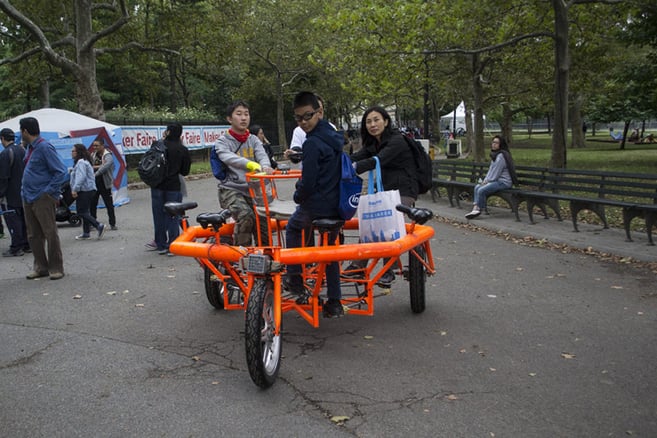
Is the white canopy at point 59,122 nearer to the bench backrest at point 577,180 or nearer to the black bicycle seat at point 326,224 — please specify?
the bench backrest at point 577,180

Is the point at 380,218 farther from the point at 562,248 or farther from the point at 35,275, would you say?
the point at 562,248

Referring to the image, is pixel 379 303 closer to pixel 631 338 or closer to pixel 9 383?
pixel 631 338

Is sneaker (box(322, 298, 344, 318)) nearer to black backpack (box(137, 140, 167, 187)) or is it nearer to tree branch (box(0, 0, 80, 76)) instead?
black backpack (box(137, 140, 167, 187))

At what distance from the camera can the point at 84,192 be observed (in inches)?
452

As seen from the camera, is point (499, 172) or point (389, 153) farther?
point (499, 172)

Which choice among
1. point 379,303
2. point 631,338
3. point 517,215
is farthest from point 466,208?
point 631,338

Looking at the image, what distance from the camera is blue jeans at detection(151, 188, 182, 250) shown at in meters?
9.55

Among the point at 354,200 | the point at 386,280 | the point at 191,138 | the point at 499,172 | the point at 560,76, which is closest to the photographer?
the point at 354,200

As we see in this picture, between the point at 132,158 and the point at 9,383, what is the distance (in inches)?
884

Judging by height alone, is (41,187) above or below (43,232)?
above

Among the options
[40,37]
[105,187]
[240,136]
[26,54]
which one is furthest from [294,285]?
[26,54]

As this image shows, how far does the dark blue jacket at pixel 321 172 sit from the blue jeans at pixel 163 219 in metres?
4.85

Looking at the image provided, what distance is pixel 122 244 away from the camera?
35.3ft

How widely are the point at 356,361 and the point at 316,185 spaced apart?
4.47 feet
